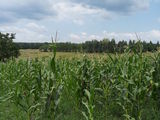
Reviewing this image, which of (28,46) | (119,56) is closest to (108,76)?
(119,56)

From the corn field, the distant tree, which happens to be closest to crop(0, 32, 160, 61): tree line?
the corn field

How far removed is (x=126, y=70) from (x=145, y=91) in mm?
807

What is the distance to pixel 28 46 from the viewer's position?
70062 millimetres

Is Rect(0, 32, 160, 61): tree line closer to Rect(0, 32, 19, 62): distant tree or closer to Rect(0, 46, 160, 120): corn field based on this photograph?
Rect(0, 46, 160, 120): corn field

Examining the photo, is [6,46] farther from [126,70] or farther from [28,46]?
[126,70]

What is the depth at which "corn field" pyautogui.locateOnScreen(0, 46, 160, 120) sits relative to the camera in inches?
239

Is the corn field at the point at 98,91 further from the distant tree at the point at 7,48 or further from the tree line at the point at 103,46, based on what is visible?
the distant tree at the point at 7,48

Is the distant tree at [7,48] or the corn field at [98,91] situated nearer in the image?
the corn field at [98,91]

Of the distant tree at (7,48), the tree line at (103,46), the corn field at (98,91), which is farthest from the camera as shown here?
the distant tree at (7,48)

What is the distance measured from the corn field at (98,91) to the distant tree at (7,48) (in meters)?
41.1

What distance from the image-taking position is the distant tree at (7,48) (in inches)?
1948

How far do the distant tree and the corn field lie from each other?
41.1m

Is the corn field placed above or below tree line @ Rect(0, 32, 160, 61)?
below

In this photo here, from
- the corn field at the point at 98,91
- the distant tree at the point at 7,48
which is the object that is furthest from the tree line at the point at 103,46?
the distant tree at the point at 7,48
